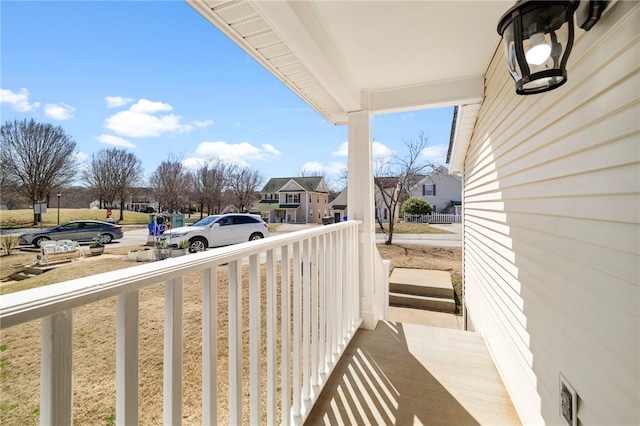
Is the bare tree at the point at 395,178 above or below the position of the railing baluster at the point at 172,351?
above

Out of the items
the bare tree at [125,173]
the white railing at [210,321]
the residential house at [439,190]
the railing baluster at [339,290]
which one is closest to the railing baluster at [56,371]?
the white railing at [210,321]

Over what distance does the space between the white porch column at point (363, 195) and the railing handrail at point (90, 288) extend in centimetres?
211

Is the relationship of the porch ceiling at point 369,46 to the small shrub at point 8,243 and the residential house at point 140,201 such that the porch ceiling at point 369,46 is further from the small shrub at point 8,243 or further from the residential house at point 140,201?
the small shrub at point 8,243

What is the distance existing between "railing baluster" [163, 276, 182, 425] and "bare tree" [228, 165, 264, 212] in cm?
58

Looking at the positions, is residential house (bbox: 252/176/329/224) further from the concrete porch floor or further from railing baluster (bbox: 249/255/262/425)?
the concrete porch floor

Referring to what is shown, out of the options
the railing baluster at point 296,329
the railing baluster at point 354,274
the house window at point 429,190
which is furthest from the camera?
the house window at point 429,190

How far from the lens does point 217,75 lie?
1.32 meters

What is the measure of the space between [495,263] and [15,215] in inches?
119

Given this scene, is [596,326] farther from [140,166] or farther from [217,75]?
[217,75]

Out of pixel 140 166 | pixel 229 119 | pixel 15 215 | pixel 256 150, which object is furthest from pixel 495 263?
pixel 15 215

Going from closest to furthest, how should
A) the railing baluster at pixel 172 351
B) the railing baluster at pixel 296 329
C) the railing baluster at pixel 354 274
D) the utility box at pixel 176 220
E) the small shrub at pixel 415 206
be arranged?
the railing baluster at pixel 172 351
the utility box at pixel 176 220
the railing baluster at pixel 296 329
the railing baluster at pixel 354 274
the small shrub at pixel 415 206

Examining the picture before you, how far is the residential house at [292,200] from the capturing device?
1.52 meters

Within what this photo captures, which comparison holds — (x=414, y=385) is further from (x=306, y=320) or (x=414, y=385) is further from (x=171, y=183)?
(x=171, y=183)

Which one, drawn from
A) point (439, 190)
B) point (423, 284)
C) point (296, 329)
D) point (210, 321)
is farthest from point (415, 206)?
point (210, 321)
